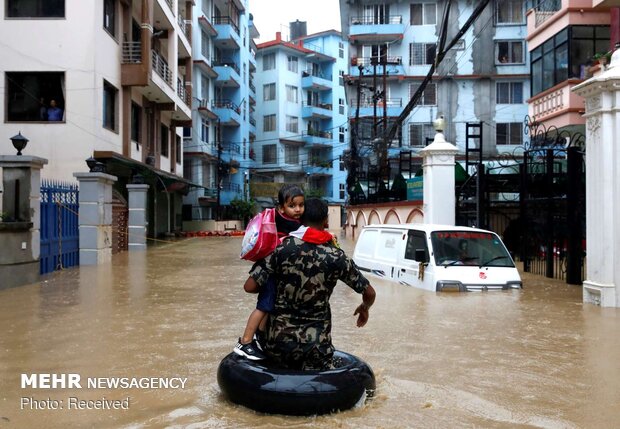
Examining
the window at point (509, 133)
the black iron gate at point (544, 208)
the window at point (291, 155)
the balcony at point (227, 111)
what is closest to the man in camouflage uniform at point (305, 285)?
the black iron gate at point (544, 208)

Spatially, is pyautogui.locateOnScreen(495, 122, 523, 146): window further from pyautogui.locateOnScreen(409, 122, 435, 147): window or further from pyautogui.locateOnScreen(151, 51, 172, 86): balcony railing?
pyautogui.locateOnScreen(151, 51, 172, 86): balcony railing

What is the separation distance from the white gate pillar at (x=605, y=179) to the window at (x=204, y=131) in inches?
1474

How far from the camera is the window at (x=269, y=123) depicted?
6221 cm

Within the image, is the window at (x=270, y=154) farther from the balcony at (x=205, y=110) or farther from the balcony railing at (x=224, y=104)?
the balcony at (x=205, y=110)

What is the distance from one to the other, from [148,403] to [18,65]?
1887 centimetres

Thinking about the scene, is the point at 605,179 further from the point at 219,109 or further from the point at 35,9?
the point at 219,109

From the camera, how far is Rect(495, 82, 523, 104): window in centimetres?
3856

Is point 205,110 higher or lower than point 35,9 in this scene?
higher

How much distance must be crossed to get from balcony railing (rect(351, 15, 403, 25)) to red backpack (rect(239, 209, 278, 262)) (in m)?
38.6

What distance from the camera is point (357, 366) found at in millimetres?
4750

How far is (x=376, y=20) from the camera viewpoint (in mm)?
41000

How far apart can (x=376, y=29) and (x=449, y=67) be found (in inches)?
211

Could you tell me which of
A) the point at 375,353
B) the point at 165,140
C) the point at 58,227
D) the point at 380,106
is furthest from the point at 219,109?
the point at 375,353

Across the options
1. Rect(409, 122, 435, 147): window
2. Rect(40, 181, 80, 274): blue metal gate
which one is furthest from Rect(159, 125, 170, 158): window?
Rect(409, 122, 435, 147): window
